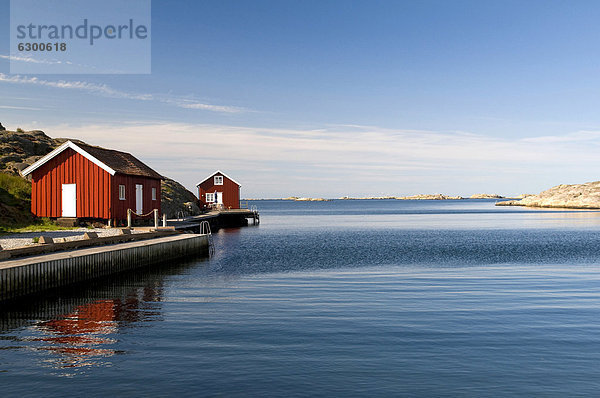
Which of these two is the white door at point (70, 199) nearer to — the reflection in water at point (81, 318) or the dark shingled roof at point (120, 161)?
the dark shingled roof at point (120, 161)

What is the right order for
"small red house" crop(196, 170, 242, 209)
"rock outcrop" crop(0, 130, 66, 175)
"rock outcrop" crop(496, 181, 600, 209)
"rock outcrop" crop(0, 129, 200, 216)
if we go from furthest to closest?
"rock outcrop" crop(496, 181, 600, 209) → "small red house" crop(196, 170, 242, 209) → "rock outcrop" crop(0, 129, 200, 216) → "rock outcrop" crop(0, 130, 66, 175)

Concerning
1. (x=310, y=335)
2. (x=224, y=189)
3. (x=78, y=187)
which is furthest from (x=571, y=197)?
(x=310, y=335)

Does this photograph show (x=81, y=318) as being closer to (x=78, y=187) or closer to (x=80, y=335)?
(x=80, y=335)

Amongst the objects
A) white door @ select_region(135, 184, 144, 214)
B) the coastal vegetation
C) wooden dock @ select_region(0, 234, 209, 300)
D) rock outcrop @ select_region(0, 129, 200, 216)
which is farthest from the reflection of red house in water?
rock outcrop @ select_region(0, 129, 200, 216)

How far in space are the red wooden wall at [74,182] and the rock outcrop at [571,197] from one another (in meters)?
144

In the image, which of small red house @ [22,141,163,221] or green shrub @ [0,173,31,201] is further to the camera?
green shrub @ [0,173,31,201]

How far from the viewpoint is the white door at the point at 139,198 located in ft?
141

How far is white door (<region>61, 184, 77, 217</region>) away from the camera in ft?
129

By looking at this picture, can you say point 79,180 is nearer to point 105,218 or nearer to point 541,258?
point 105,218

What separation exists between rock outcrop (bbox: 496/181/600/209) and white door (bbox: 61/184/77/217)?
145015 millimetres

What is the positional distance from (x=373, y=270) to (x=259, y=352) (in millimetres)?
16452

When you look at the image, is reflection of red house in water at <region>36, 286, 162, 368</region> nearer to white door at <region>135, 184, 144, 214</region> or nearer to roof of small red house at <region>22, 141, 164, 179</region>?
roof of small red house at <region>22, 141, 164, 179</region>

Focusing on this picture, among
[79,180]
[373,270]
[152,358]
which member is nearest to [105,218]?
[79,180]

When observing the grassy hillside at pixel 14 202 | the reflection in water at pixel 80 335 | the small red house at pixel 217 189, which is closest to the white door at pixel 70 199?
the grassy hillside at pixel 14 202
